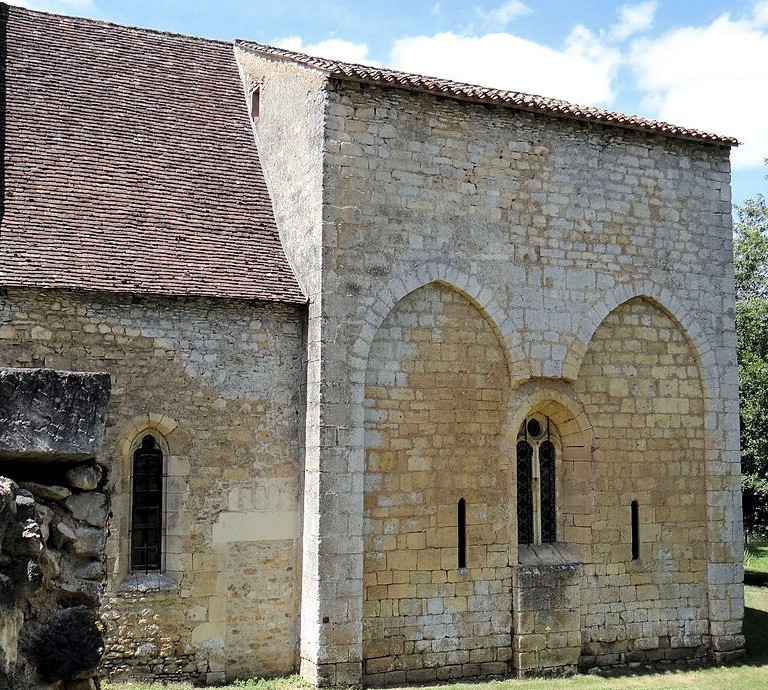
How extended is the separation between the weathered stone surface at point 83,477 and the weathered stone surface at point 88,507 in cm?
4

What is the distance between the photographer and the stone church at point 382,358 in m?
10.0

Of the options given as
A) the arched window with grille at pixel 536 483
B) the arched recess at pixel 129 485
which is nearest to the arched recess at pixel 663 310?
the arched window with grille at pixel 536 483

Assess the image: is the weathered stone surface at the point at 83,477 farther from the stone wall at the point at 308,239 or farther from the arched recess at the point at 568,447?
the arched recess at the point at 568,447

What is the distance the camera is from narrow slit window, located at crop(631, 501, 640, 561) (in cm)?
1164

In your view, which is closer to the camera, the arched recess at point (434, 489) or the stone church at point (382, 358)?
the stone church at point (382, 358)

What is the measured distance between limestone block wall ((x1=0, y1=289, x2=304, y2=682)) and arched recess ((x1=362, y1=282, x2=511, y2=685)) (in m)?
0.99

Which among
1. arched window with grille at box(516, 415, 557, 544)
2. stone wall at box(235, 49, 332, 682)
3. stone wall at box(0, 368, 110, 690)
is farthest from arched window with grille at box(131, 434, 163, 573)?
stone wall at box(0, 368, 110, 690)

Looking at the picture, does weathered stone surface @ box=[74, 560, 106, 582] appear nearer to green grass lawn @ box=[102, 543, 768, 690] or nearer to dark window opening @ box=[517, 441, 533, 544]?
green grass lawn @ box=[102, 543, 768, 690]

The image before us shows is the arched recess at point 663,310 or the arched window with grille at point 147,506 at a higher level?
the arched recess at point 663,310

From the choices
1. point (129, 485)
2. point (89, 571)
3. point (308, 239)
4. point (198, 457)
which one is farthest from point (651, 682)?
point (89, 571)

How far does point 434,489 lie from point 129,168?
5.58 metres

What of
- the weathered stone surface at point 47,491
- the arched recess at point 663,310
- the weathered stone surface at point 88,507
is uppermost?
the arched recess at point 663,310

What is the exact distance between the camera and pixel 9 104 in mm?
11617

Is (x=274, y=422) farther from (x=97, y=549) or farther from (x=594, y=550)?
(x=97, y=549)
